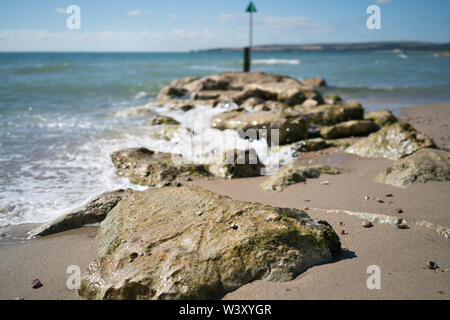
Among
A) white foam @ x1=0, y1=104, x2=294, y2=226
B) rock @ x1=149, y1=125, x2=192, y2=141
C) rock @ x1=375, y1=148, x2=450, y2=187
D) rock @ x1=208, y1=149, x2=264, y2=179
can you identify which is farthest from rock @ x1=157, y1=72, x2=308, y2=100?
rock @ x1=375, y1=148, x2=450, y2=187

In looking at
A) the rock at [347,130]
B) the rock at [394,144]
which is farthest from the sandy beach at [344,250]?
the rock at [347,130]

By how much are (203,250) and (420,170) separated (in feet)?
11.8

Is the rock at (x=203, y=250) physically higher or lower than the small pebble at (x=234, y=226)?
lower

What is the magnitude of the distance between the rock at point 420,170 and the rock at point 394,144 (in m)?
1.34

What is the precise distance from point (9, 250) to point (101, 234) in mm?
1017

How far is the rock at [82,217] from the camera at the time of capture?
13.4ft

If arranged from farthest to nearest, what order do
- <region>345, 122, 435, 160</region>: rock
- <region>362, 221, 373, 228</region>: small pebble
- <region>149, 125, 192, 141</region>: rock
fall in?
<region>149, 125, 192, 141</region>: rock → <region>345, 122, 435, 160</region>: rock → <region>362, 221, 373, 228</region>: small pebble

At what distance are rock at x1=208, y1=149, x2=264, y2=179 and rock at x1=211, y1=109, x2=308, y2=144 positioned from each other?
221 cm

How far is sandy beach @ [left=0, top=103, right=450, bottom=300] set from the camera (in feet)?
8.32

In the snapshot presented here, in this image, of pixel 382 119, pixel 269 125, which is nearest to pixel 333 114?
pixel 382 119

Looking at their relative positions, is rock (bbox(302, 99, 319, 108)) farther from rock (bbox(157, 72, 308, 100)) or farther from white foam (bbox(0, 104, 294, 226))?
rock (bbox(157, 72, 308, 100))

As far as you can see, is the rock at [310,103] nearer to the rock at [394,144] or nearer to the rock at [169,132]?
the rock at [169,132]
